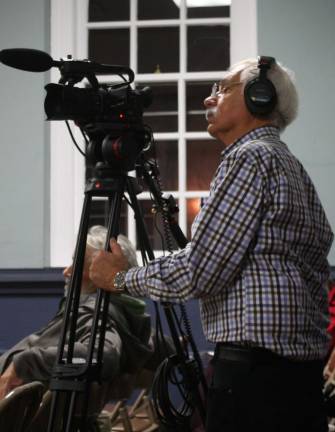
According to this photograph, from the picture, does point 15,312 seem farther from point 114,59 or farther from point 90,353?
point 90,353

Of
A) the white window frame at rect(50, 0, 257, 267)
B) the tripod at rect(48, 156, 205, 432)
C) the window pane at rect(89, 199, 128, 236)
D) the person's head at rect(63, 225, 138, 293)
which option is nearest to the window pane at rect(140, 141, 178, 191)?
the white window frame at rect(50, 0, 257, 267)

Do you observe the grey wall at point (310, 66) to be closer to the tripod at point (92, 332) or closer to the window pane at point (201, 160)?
the window pane at point (201, 160)

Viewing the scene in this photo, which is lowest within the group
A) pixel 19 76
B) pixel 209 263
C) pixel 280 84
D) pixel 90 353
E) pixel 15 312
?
pixel 15 312

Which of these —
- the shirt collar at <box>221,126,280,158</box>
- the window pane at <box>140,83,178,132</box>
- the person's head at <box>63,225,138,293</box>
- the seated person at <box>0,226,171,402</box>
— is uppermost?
the window pane at <box>140,83,178,132</box>

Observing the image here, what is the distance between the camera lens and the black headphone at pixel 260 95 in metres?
1.85

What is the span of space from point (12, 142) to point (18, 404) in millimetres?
3170

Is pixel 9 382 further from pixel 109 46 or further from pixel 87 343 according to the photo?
pixel 109 46

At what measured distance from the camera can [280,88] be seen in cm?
193

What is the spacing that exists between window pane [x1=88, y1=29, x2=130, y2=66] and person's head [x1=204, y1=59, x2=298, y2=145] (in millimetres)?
3250

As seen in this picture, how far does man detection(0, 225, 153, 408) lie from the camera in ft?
8.89

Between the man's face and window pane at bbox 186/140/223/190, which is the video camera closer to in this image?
the man's face

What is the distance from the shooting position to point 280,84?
193cm

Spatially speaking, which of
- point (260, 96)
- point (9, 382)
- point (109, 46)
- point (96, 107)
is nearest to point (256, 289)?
point (260, 96)

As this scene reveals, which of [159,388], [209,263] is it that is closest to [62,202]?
[159,388]
